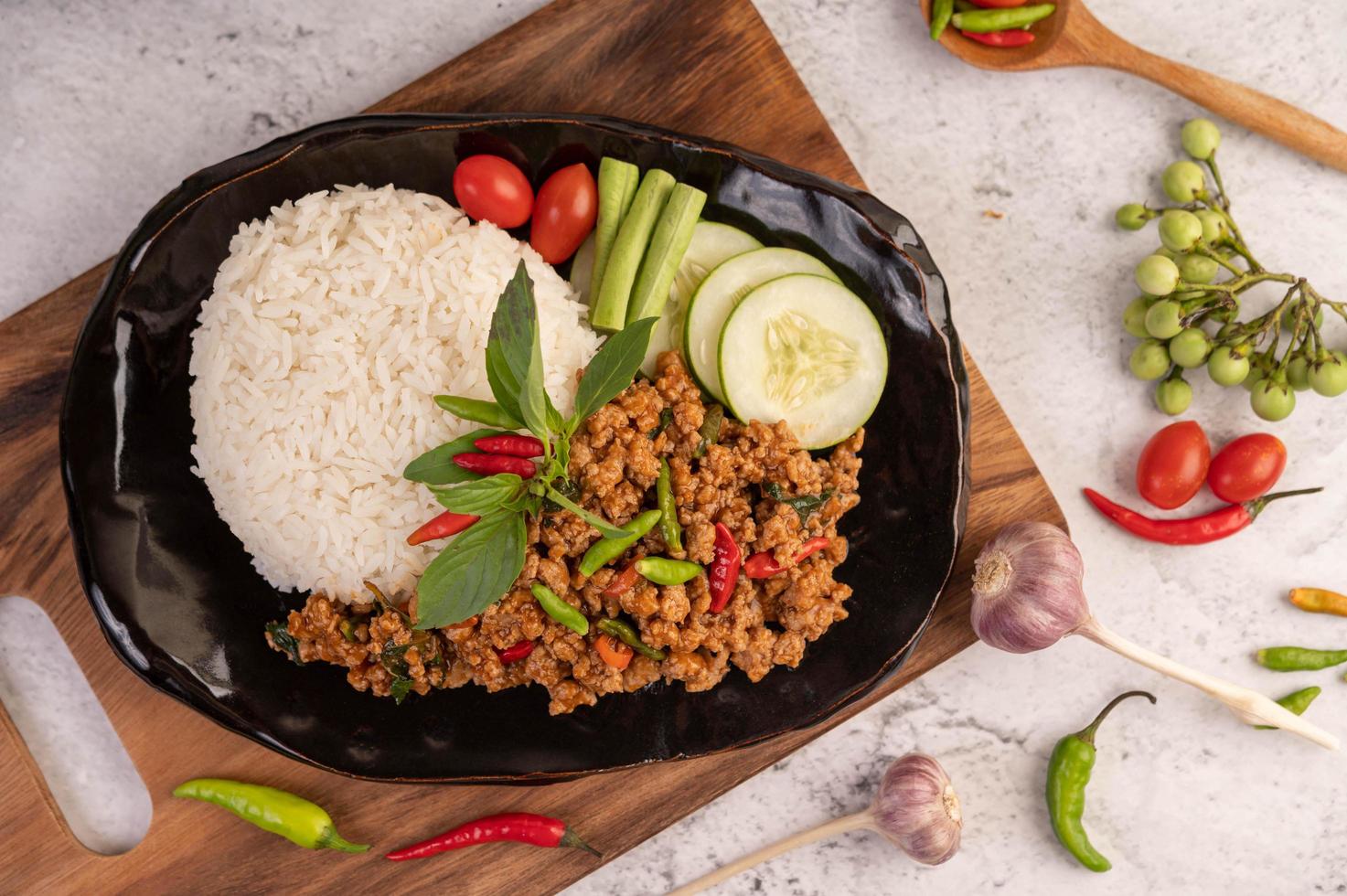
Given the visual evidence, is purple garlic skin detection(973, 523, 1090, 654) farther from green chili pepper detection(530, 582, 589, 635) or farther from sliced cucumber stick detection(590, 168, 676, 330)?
sliced cucumber stick detection(590, 168, 676, 330)

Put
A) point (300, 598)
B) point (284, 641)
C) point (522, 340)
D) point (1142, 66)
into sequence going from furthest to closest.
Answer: point (1142, 66)
point (300, 598)
point (284, 641)
point (522, 340)

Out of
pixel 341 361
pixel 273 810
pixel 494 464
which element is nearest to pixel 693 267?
pixel 494 464

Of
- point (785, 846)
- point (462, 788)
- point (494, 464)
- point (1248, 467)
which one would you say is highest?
point (494, 464)

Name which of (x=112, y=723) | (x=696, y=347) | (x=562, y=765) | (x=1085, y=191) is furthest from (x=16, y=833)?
(x=1085, y=191)

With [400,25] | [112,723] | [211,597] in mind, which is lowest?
[112,723]

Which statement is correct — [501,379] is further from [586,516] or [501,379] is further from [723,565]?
[723,565]

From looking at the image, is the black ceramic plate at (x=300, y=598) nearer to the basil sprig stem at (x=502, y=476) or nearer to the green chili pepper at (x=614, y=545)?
the green chili pepper at (x=614, y=545)

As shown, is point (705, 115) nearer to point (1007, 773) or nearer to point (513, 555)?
point (513, 555)
